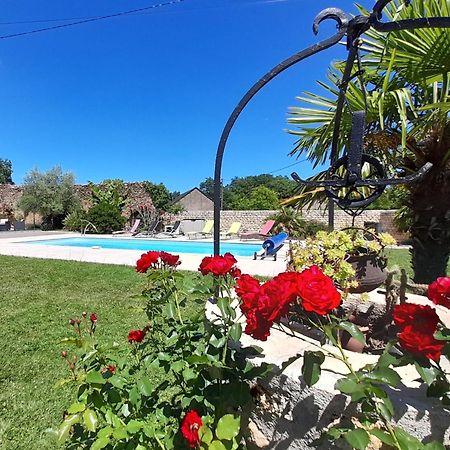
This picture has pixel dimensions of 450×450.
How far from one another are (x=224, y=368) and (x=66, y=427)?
1.88 feet

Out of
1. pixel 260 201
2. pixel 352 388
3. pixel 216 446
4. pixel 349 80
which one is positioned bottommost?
pixel 216 446

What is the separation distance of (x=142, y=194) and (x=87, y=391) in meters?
24.8

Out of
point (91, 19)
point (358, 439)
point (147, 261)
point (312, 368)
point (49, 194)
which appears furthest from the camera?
point (49, 194)

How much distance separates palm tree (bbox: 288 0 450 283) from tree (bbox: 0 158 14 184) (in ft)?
204

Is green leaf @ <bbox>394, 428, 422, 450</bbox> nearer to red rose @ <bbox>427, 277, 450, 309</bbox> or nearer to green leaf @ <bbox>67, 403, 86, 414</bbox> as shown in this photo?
red rose @ <bbox>427, 277, 450, 309</bbox>

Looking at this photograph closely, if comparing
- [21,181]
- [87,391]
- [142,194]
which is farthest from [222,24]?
[21,181]

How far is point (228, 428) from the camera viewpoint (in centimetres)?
112

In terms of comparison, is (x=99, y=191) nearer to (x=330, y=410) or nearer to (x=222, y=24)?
(x=222, y=24)

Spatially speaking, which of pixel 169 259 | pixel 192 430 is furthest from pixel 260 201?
pixel 192 430

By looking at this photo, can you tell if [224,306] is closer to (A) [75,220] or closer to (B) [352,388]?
(B) [352,388]

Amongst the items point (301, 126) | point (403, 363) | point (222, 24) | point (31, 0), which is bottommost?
point (403, 363)

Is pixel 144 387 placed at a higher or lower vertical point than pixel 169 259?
lower

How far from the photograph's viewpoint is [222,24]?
34.8 feet

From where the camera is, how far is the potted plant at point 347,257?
1818 millimetres
